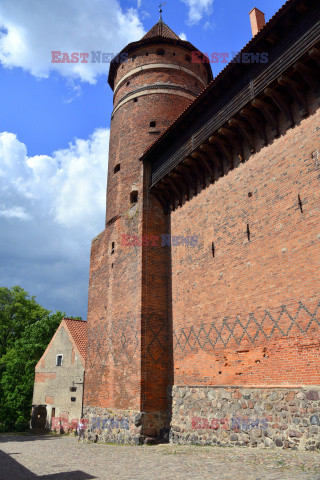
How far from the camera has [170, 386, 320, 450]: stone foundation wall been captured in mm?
7420

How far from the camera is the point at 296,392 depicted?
7.70 metres

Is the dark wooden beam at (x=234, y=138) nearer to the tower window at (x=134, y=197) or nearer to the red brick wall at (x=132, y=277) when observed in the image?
the red brick wall at (x=132, y=277)

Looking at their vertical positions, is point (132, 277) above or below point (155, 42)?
below

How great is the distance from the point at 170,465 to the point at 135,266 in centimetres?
664

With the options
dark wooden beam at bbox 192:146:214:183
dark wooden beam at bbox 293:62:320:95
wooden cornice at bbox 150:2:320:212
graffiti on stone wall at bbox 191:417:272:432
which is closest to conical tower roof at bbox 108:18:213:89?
wooden cornice at bbox 150:2:320:212

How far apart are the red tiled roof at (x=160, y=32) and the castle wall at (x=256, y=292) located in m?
11.2

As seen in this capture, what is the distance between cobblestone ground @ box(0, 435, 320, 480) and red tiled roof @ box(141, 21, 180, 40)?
705 inches

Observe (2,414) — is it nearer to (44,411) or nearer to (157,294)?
(44,411)

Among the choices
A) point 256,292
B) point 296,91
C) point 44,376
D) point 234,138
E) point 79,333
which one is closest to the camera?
point 296,91

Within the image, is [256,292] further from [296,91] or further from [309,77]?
[309,77]

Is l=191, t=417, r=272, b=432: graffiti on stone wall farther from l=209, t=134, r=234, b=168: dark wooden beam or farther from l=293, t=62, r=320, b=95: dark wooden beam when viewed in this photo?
l=293, t=62, r=320, b=95: dark wooden beam

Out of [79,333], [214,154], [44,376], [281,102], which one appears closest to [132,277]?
[214,154]

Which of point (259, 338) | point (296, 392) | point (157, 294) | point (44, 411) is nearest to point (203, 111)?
point (157, 294)

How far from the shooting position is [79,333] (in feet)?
67.2
